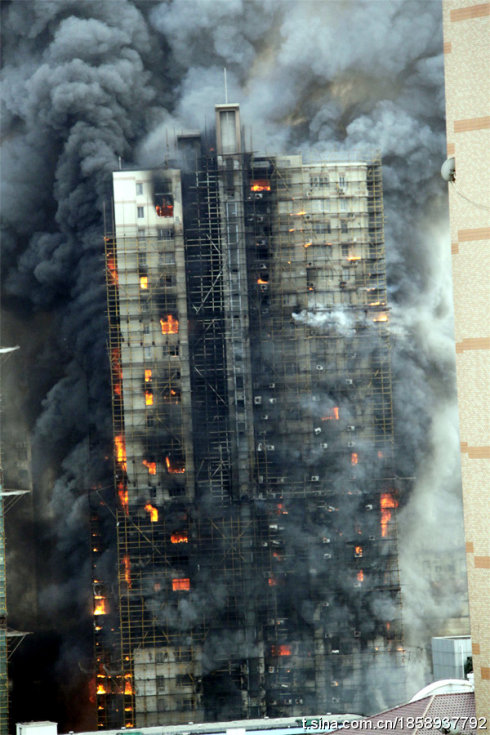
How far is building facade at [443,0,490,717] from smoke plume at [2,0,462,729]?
1206cm

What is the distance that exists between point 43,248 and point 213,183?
2885 millimetres

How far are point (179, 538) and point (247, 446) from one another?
1.63 metres

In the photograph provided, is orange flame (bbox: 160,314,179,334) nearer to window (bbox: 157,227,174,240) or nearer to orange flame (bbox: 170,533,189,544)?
window (bbox: 157,227,174,240)

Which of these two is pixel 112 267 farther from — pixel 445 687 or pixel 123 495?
pixel 445 687

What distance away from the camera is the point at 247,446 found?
18641mm

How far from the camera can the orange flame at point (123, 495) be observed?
1869cm

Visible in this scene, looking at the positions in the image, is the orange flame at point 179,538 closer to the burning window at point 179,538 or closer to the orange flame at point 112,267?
the burning window at point 179,538

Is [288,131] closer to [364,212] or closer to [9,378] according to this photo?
[364,212]

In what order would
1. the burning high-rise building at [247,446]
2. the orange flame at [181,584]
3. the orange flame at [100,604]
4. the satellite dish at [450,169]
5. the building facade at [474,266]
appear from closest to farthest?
the building facade at [474,266] < the satellite dish at [450,169] < the burning high-rise building at [247,446] < the orange flame at [181,584] < the orange flame at [100,604]

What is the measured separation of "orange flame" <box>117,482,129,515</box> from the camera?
18.7 meters

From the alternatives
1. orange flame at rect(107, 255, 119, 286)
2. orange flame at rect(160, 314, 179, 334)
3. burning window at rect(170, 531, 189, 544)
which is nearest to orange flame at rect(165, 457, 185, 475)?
burning window at rect(170, 531, 189, 544)

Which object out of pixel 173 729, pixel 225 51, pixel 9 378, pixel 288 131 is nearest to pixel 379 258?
pixel 288 131

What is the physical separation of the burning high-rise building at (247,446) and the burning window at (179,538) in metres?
0.02

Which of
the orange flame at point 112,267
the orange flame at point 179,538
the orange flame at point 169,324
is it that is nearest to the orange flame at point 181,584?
the orange flame at point 179,538
